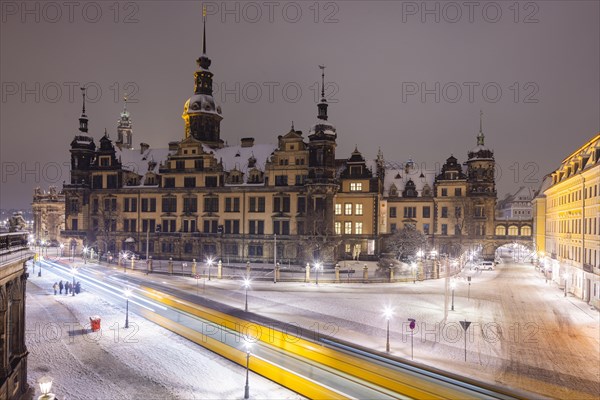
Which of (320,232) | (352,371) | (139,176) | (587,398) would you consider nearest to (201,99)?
(139,176)

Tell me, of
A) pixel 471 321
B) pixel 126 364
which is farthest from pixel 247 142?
pixel 126 364

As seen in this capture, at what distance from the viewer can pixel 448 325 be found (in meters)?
27.4

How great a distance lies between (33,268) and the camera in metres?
53.1

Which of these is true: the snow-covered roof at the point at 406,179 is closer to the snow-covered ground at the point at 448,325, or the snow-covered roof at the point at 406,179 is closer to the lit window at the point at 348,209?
the lit window at the point at 348,209

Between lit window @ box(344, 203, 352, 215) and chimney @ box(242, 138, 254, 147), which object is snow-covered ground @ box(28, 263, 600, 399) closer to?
lit window @ box(344, 203, 352, 215)

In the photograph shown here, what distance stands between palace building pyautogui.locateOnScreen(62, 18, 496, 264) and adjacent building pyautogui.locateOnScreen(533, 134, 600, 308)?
15085 mm

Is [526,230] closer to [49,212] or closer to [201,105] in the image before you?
[201,105]

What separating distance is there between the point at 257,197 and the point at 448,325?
3456 cm

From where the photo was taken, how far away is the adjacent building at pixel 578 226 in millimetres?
35188

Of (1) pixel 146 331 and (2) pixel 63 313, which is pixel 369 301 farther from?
(2) pixel 63 313

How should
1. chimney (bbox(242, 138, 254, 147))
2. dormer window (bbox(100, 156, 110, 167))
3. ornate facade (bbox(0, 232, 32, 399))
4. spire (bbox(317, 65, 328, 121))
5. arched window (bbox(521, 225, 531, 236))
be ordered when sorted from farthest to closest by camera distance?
arched window (bbox(521, 225, 531, 236)) < dormer window (bbox(100, 156, 110, 167)) < chimney (bbox(242, 138, 254, 147)) < spire (bbox(317, 65, 328, 121)) < ornate facade (bbox(0, 232, 32, 399))

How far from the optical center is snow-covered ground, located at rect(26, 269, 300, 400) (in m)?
17.4

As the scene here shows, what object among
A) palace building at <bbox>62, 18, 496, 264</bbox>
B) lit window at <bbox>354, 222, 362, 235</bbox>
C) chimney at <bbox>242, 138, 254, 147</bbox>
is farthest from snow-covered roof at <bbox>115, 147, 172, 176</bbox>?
lit window at <bbox>354, 222, 362, 235</bbox>

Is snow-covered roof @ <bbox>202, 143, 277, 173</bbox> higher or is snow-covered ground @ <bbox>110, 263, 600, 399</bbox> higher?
snow-covered roof @ <bbox>202, 143, 277, 173</bbox>
